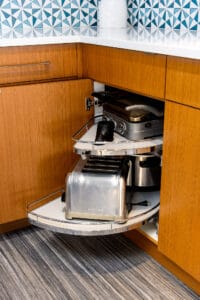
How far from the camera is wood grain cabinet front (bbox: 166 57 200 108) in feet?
3.08

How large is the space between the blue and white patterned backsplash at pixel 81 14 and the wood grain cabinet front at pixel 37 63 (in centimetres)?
25

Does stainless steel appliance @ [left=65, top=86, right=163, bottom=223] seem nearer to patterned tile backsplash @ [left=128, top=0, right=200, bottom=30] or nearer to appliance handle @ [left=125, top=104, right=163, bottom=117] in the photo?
appliance handle @ [left=125, top=104, right=163, bottom=117]

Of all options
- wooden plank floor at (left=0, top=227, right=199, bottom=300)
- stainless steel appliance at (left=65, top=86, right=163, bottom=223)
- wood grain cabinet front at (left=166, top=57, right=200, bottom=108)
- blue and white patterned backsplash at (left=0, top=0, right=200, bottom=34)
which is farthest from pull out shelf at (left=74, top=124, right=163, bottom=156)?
blue and white patterned backsplash at (left=0, top=0, right=200, bottom=34)

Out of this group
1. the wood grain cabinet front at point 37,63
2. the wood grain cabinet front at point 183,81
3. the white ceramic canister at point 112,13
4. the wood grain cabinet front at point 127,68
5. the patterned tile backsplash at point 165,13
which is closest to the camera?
the wood grain cabinet front at point 183,81

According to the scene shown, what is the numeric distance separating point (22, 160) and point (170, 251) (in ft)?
2.03

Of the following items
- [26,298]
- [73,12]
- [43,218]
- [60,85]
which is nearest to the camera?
[26,298]

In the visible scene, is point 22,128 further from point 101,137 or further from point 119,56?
point 119,56

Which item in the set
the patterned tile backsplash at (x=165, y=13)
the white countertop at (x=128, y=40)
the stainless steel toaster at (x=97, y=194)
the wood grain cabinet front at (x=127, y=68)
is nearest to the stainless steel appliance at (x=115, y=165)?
the stainless steel toaster at (x=97, y=194)

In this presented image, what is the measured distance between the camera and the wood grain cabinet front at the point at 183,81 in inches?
37.0

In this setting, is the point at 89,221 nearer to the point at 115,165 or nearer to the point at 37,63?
the point at 115,165

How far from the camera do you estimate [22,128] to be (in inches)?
53.2

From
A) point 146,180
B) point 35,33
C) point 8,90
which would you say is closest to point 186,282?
point 146,180

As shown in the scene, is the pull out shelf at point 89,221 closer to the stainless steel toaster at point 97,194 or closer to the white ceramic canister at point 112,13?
the stainless steel toaster at point 97,194

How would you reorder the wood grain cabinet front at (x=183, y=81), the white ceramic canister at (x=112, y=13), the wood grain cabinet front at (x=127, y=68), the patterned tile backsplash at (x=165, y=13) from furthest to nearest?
the white ceramic canister at (x=112, y=13) < the patterned tile backsplash at (x=165, y=13) < the wood grain cabinet front at (x=127, y=68) < the wood grain cabinet front at (x=183, y=81)
